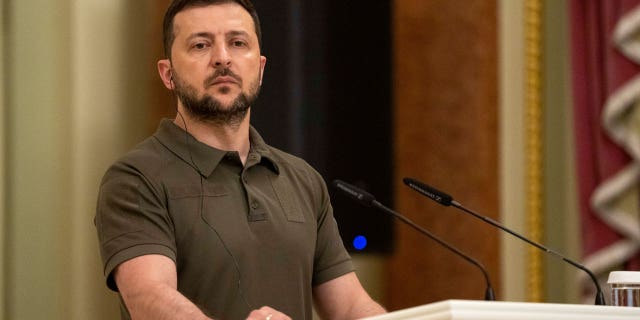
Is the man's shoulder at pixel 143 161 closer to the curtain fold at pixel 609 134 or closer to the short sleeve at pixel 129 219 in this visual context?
the short sleeve at pixel 129 219

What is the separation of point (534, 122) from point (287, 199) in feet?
4.86

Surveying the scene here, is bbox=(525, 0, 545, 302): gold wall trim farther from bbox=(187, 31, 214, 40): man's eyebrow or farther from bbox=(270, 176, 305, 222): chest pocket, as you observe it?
bbox=(187, 31, 214, 40): man's eyebrow

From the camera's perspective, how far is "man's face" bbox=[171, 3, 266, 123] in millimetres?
2258

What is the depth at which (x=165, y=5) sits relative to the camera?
260 centimetres

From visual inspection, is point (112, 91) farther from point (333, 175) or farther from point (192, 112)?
point (333, 175)

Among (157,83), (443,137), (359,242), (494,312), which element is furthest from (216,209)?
(443,137)

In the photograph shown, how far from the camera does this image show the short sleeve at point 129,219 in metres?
2.01

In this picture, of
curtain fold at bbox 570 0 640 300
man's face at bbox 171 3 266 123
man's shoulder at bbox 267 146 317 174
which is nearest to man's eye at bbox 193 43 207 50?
man's face at bbox 171 3 266 123

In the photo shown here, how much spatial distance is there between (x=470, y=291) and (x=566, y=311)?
1567 mm

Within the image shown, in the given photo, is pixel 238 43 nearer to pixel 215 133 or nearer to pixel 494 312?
pixel 215 133

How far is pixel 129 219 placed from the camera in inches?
80.7

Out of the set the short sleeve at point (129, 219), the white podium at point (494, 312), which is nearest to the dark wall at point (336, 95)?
the short sleeve at point (129, 219)

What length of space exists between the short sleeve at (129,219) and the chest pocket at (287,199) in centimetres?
27

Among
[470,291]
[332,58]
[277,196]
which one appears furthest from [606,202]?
[277,196]
